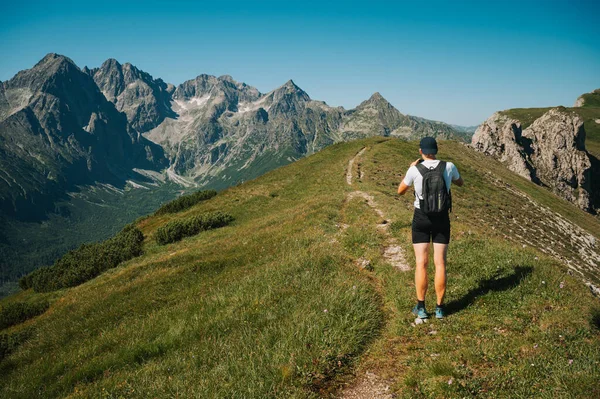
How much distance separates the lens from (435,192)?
827 centimetres

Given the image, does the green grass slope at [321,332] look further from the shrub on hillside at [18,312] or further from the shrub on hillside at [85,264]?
the shrub on hillside at [85,264]

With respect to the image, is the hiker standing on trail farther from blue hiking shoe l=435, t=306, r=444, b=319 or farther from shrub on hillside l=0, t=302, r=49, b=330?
shrub on hillside l=0, t=302, r=49, b=330

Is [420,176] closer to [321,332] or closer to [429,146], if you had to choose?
[429,146]

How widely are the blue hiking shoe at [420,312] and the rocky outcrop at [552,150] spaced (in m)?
128

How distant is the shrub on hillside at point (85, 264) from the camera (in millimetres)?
29375

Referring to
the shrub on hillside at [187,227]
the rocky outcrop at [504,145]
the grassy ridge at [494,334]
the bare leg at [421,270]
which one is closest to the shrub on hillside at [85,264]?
the shrub on hillside at [187,227]

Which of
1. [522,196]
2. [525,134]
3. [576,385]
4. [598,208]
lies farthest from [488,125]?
[576,385]

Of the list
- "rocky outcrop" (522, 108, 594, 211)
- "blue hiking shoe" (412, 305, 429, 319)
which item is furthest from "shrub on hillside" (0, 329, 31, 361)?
"rocky outcrop" (522, 108, 594, 211)

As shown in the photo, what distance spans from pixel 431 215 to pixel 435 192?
0.66 m

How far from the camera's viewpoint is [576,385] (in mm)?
5234

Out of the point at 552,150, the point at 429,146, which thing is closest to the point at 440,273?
the point at 429,146

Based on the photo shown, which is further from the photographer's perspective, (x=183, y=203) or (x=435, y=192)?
(x=183, y=203)

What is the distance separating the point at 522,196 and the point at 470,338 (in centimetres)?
6052

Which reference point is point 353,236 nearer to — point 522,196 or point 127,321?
point 127,321
